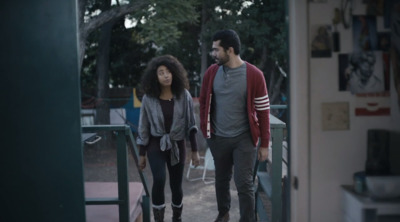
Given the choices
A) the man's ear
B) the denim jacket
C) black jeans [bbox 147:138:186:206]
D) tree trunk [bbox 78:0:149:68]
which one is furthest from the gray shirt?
tree trunk [bbox 78:0:149:68]

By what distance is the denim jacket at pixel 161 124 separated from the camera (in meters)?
3.92

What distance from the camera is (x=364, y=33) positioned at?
7.27 feet

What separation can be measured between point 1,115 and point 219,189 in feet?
7.07

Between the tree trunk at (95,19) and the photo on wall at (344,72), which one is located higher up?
the tree trunk at (95,19)

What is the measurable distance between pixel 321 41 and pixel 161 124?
2.01 meters

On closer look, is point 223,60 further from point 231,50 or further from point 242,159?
point 242,159

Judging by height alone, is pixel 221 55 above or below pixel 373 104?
above

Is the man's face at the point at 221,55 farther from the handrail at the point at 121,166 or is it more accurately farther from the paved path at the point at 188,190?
the paved path at the point at 188,190

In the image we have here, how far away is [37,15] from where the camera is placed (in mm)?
2205

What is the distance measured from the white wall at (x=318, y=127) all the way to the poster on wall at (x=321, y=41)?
2cm

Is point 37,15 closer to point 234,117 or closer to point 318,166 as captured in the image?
point 318,166

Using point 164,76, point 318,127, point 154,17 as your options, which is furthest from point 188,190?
point 318,127

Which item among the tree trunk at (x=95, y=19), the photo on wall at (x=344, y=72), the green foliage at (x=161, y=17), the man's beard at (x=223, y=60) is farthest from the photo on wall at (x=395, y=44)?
the tree trunk at (x=95, y=19)

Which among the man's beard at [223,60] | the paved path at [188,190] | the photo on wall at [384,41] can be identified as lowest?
the paved path at [188,190]
